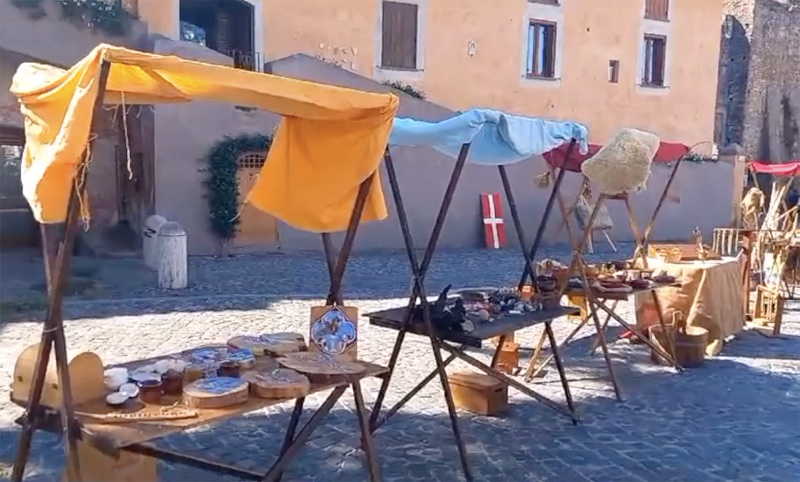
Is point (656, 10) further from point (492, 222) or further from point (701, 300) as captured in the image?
point (701, 300)

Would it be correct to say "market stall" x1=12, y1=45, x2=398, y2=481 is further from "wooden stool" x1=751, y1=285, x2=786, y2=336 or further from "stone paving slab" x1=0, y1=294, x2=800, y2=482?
"wooden stool" x1=751, y1=285, x2=786, y2=336

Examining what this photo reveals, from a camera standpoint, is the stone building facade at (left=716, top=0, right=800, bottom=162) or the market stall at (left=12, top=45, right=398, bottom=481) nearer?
the market stall at (left=12, top=45, right=398, bottom=481)

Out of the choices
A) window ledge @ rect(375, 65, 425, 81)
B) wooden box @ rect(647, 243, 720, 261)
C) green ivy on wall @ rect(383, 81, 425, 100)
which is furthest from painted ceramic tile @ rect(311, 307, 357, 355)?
window ledge @ rect(375, 65, 425, 81)

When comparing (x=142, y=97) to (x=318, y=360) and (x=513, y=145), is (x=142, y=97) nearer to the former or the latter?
(x=318, y=360)

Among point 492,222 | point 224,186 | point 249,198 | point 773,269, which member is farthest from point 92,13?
point 773,269

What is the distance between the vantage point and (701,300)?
24.8ft

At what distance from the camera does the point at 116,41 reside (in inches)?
547

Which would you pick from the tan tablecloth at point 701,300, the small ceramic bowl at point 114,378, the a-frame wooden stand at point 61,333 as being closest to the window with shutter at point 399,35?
the tan tablecloth at point 701,300

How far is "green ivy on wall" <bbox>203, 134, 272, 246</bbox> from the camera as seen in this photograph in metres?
14.1

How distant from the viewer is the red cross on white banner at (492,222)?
55.2 ft

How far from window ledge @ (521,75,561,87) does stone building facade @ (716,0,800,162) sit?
9.01 meters

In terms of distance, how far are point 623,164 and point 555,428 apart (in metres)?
2.33

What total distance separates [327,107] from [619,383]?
13.4ft

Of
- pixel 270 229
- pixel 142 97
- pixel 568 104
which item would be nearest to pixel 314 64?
pixel 270 229
